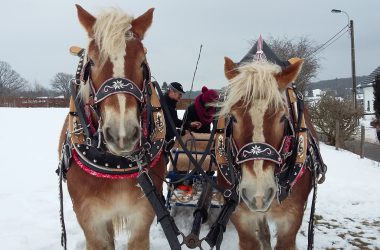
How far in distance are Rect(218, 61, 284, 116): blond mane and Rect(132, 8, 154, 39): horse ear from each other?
2.11ft

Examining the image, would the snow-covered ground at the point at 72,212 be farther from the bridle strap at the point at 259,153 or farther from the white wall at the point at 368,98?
the white wall at the point at 368,98

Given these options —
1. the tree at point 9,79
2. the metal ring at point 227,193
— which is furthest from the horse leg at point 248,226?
the tree at point 9,79

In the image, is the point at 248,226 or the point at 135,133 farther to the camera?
the point at 248,226

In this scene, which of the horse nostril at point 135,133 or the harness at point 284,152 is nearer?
the horse nostril at point 135,133

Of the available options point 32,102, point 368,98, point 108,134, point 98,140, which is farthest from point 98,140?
point 368,98

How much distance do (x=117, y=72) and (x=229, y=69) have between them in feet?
2.76

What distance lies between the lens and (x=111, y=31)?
2.12 meters

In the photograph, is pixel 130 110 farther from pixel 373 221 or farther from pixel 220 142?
pixel 373 221

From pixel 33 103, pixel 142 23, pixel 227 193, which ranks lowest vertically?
pixel 227 193

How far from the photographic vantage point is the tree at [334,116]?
12.5 metres

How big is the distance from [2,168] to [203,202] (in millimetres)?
5479

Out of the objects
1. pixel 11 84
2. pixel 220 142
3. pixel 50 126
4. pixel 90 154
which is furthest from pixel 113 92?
pixel 11 84

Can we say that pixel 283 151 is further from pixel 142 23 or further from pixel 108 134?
pixel 142 23

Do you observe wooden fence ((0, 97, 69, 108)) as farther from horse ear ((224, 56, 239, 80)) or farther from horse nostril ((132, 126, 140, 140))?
horse nostril ((132, 126, 140, 140))
